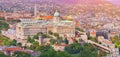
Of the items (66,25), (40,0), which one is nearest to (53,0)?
(40,0)

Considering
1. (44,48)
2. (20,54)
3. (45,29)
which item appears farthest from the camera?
(45,29)

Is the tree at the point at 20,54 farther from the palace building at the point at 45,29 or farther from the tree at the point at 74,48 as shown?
the palace building at the point at 45,29

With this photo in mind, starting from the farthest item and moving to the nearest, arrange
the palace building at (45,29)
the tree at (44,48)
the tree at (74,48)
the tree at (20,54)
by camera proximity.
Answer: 1. the palace building at (45,29)
2. the tree at (74,48)
3. the tree at (44,48)
4. the tree at (20,54)

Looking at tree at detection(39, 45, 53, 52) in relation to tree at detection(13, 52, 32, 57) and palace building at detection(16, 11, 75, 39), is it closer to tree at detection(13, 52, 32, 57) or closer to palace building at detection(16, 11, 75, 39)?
tree at detection(13, 52, 32, 57)

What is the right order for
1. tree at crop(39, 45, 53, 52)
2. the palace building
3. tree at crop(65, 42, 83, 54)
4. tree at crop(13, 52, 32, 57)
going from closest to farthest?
tree at crop(13, 52, 32, 57), tree at crop(39, 45, 53, 52), tree at crop(65, 42, 83, 54), the palace building

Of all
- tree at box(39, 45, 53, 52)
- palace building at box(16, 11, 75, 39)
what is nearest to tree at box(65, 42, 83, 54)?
tree at box(39, 45, 53, 52)

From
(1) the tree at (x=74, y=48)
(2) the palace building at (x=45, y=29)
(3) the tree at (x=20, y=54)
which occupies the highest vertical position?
(3) the tree at (x=20, y=54)

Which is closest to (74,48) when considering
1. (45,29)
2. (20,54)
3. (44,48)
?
(44,48)

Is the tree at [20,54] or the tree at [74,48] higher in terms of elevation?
the tree at [20,54]

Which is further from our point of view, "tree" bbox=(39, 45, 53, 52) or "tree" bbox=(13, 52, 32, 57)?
"tree" bbox=(39, 45, 53, 52)

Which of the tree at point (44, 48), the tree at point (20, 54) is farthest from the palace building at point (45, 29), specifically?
the tree at point (20, 54)

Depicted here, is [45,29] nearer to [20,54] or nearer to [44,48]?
[44,48]
